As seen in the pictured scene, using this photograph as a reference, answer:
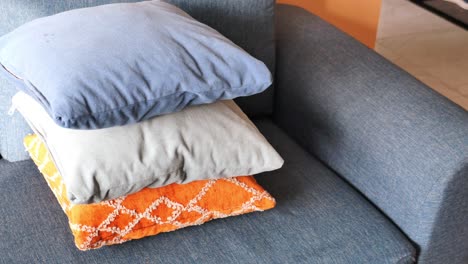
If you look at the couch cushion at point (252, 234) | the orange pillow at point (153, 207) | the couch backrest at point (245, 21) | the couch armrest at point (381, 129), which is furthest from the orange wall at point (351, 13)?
the orange pillow at point (153, 207)

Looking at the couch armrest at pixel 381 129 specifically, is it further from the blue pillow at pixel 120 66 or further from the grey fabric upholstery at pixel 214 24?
the blue pillow at pixel 120 66

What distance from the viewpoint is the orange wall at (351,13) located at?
2.11m

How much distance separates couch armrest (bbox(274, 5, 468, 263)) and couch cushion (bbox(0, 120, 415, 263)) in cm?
7

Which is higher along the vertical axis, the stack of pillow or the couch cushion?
the stack of pillow

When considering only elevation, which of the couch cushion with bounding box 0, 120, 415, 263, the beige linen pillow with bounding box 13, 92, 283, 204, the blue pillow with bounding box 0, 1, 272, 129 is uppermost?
the blue pillow with bounding box 0, 1, 272, 129

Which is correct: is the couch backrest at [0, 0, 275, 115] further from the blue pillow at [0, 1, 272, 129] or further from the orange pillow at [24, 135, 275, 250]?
the orange pillow at [24, 135, 275, 250]

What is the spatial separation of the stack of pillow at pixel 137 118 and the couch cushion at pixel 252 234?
33 millimetres

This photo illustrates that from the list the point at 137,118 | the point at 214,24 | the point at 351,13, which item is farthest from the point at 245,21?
the point at 351,13

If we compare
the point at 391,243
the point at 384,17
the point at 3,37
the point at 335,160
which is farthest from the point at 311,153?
the point at 384,17

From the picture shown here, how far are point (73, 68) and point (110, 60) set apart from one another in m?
0.07

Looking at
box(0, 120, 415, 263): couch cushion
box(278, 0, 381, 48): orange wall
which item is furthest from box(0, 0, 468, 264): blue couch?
box(278, 0, 381, 48): orange wall

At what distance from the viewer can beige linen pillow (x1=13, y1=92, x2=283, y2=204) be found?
110cm

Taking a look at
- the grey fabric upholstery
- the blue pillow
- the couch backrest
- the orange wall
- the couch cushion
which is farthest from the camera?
the orange wall

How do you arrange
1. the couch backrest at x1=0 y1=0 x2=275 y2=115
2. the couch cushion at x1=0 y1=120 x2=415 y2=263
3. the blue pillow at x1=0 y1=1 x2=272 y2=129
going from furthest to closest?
the couch backrest at x1=0 y1=0 x2=275 y2=115
the couch cushion at x1=0 y1=120 x2=415 y2=263
the blue pillow at x1=0 y1=1 x2=272 y2=129
